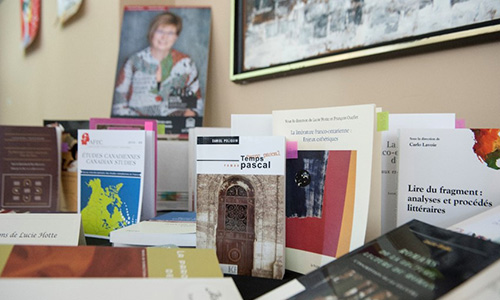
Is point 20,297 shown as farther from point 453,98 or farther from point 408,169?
point 453,98

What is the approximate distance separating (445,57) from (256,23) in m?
0.93

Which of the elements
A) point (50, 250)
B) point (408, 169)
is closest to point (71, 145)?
point (50, 250)

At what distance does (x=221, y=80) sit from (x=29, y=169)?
1.08 metres

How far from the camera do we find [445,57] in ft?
4.07

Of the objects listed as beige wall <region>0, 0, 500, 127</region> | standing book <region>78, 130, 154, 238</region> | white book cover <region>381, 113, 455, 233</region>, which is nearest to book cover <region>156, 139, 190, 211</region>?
standing book <region>78, 130, 154, 238</region>

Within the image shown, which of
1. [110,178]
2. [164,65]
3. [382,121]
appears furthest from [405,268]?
[164,65]

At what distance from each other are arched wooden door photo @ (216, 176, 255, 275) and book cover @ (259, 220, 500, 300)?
0.23 meters

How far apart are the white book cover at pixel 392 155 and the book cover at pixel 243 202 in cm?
28

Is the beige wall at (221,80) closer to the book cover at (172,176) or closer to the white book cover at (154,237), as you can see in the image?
the book cover at (172,176)

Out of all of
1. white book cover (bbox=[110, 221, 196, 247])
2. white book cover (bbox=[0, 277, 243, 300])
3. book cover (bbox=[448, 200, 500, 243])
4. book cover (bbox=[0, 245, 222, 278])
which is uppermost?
book cover (bbox=[448, 200, 500, 243])

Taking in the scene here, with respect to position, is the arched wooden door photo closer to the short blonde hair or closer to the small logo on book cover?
the small logo on book cover

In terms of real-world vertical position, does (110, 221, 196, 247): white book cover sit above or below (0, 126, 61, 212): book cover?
below

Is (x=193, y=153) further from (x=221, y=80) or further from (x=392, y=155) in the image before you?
(x=221, y=80)

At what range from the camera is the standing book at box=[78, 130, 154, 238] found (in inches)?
44.8
